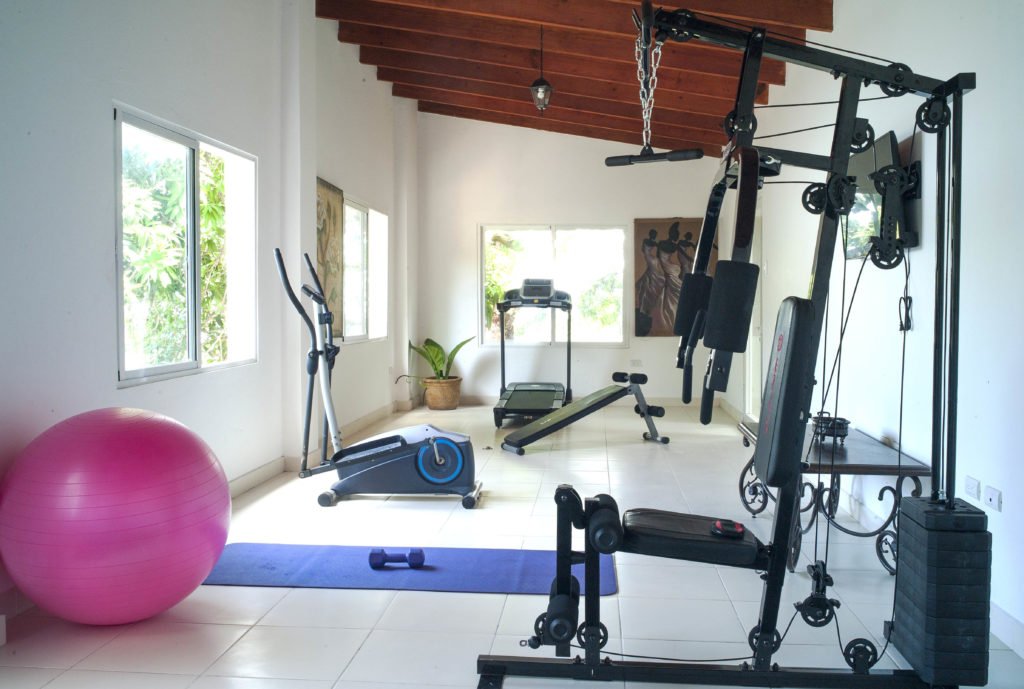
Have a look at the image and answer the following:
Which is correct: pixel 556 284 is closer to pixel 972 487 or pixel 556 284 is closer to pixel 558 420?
pixel 558 420

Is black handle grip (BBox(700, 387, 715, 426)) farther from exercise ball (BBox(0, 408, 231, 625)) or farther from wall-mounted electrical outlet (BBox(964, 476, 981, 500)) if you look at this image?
exercise ball (BBox(0, 408, 231, 625))

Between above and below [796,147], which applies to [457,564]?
below

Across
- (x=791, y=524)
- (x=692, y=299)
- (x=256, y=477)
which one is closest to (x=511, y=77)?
(x=256, y=477)

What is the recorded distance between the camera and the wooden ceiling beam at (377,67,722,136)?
7.73 meters

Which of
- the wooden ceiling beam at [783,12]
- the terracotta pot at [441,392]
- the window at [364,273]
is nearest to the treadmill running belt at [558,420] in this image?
the window at [364,273]

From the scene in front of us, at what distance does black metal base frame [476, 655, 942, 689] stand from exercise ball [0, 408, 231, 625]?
1.26 meters

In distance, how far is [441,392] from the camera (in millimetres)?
9008

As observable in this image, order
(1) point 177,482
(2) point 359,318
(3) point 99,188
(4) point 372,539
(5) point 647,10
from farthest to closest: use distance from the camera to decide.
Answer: (2) point 359,318
(4) point 372,539
(3) point 99,188
(1) point 177,482
(5) point 647,10

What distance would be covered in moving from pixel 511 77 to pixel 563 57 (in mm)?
833

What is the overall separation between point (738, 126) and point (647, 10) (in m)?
0.49

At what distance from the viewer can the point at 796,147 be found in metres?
5.58

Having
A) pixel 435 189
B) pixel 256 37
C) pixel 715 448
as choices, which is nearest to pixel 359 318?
pixel 435 189

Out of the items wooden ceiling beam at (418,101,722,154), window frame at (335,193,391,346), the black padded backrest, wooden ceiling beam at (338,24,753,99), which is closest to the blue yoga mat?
the black padded backrest

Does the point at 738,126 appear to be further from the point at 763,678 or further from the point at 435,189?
the point at 435,189
